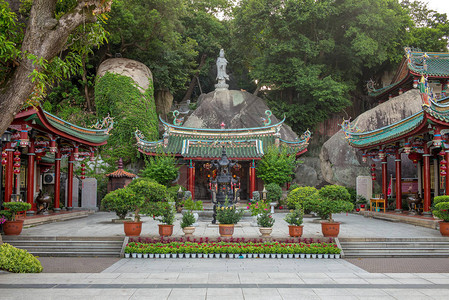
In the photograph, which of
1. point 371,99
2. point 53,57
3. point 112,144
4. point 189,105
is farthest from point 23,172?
point 371,99

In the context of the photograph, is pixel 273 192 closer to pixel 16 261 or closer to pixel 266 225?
pixel 266 225

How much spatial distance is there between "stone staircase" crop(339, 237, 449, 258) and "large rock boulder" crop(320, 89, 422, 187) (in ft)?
45.7

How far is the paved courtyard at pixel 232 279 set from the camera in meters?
6.61

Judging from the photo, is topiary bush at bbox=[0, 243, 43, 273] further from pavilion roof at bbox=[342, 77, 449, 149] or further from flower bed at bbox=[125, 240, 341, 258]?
pavilion roof at bbox=[342, 77, 449, 149]

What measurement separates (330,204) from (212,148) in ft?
48.7

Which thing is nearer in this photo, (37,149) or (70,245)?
(70,245)

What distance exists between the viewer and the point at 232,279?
25.4 feet

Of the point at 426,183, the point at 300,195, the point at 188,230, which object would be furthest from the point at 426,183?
the point at 188,230

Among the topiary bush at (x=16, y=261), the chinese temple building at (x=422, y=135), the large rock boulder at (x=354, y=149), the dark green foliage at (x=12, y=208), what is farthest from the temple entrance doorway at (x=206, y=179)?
the topiary bush at (x=16, y=261)

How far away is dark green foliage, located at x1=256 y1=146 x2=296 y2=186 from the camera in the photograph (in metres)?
23.7

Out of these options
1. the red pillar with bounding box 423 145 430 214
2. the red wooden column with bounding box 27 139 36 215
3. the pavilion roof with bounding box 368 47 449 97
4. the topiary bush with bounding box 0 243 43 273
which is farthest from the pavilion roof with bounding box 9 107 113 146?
the pavilion roof with bounding box 368 47 449 97

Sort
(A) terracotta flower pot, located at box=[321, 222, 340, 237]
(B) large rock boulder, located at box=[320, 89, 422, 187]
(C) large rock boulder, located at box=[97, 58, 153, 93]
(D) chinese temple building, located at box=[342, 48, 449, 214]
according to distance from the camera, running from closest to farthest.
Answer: (A) terracotta flower pot, located at box=[321, 222, 340, 237] < (D) chinese temple building, located at box=[342, 48, 449, 214] < (B) large rock boulder, located at box=[320, 89, 422, 187] < (C) large rock boulder, located at box=[97, 58, 153, 93]

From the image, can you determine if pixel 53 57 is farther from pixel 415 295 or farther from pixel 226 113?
pixel 226 113

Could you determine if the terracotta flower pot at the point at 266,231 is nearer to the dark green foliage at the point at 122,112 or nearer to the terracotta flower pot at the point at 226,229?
the terracotta flower pot at the point at 226,229
